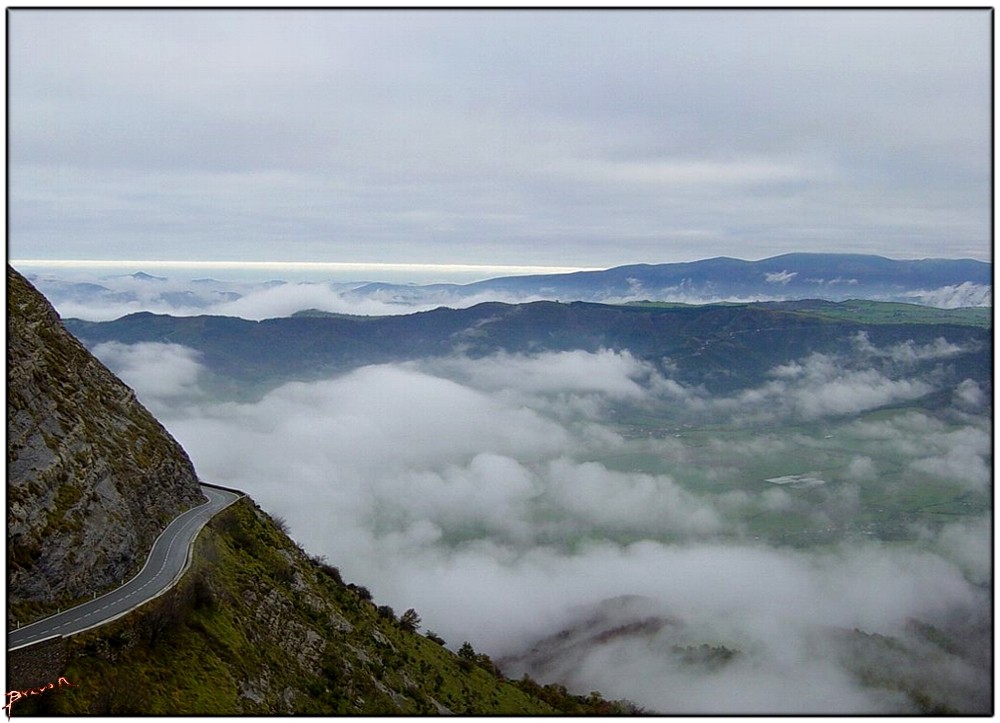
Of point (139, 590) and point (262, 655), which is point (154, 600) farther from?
point (262, 655)

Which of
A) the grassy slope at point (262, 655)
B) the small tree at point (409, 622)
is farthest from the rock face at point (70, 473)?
the small tree at point (409, 622)

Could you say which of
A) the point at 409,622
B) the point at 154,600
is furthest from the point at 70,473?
the point at 409,622

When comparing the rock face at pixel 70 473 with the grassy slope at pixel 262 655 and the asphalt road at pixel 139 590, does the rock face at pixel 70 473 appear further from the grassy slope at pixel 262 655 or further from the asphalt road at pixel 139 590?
the grassy slope at pixel 262 655

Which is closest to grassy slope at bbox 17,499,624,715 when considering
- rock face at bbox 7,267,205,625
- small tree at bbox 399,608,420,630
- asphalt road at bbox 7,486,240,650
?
asphalt road at bbox 7,486,240,650

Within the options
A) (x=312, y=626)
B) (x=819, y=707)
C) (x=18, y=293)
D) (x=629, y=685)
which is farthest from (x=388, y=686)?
(x=819, y=707)

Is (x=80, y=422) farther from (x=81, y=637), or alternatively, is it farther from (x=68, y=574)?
(x=81, y=637)

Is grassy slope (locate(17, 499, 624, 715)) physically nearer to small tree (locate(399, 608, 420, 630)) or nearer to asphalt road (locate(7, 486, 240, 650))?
asphalt road (locate(7, 486, 240, 650))
